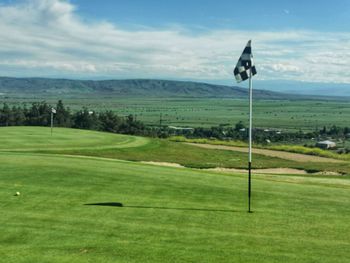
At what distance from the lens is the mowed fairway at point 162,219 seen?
42.0 feet

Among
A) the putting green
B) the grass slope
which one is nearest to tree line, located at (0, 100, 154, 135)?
A: the putting green

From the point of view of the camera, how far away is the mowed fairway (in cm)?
1280

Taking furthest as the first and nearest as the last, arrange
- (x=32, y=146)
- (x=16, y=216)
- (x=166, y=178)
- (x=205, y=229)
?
(x=32, y=146), (x=166, y=178), (x=16, y=216), (x=205, y=229)

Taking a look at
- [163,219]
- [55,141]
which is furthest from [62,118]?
[163,219]

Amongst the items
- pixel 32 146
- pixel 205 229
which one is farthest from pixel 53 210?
pixel 32 146

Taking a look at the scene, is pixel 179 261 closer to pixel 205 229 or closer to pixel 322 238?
pixel 205 229

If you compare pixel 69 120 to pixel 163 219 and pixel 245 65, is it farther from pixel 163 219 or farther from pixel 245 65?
pixel 163 219

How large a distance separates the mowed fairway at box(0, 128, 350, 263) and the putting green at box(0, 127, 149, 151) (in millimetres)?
18219

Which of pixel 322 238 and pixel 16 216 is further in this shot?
pixel 16 216

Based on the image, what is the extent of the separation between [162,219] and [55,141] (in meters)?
33.0

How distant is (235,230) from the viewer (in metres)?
15.2

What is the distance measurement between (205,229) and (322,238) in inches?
132

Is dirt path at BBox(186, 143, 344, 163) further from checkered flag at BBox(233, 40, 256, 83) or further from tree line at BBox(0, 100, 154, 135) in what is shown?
tree line at BBox(0, 100, 154, 135)

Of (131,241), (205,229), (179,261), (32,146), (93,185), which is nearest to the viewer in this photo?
(179,261)
